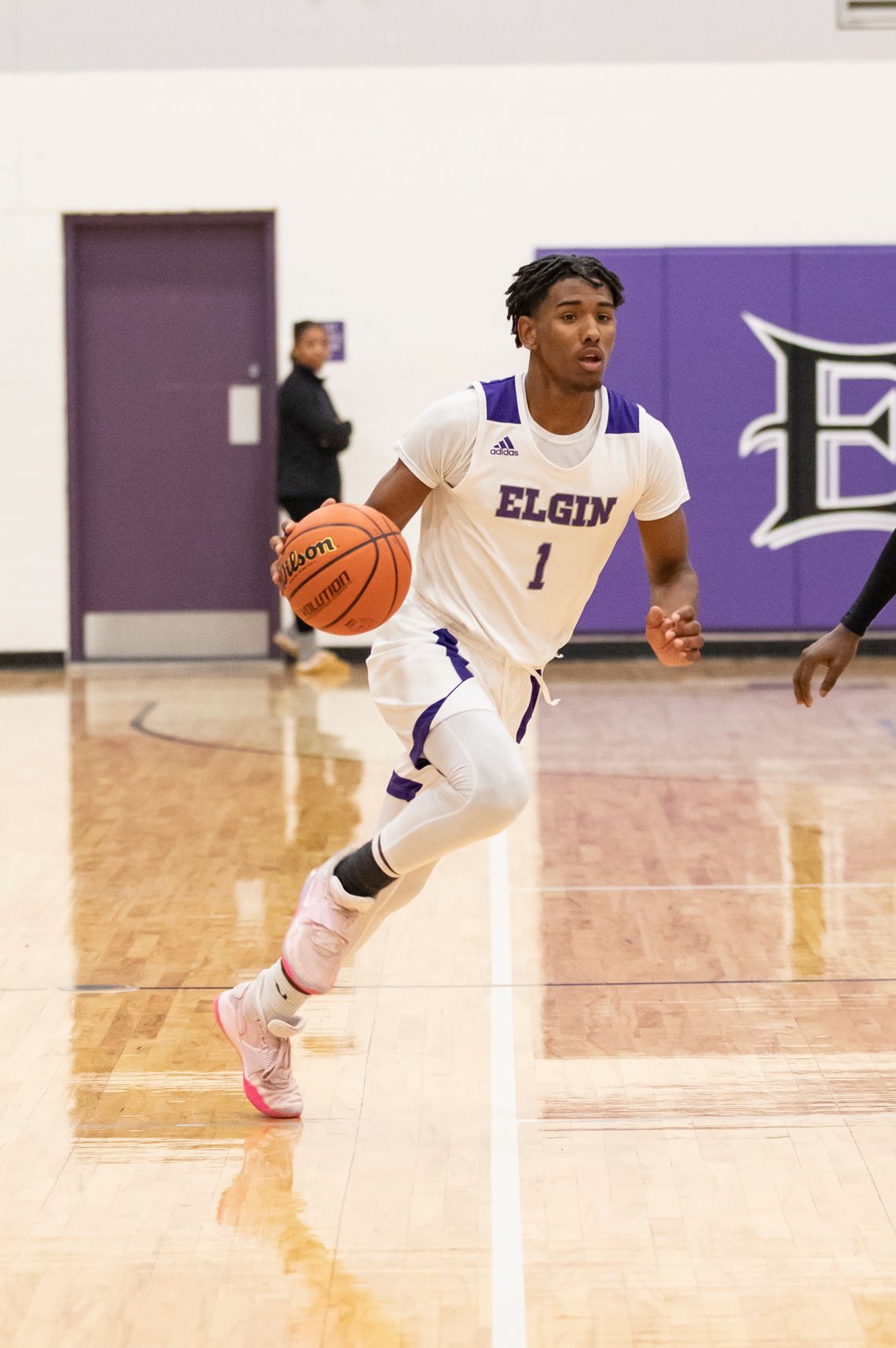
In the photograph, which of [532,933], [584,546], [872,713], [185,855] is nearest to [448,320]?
[872,713]

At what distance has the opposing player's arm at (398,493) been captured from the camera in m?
3.76

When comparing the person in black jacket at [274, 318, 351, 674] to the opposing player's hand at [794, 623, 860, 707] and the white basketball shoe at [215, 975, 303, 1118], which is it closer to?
the opposing player's hand at [794, 623, 860, 707]

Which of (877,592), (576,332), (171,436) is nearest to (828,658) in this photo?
(877,592)

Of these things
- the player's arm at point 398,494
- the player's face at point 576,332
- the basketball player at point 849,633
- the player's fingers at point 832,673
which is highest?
the player's face at point 576,332

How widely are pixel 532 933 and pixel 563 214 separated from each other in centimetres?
718

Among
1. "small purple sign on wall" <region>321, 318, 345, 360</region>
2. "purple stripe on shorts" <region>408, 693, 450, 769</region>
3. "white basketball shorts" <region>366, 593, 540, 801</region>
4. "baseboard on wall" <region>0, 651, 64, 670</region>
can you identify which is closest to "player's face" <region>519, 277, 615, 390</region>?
"white basketball shorts" <region>366, 593, 540, 801</region>

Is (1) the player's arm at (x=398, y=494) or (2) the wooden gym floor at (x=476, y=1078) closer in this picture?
(2) the wooden gym floor at (x=476, y=1078)

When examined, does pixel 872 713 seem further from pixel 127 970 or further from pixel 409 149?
pixel 127 970

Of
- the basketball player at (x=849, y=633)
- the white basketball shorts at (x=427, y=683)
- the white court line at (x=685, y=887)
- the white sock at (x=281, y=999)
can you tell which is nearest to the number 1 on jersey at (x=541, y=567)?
the white basketball shorts at (x=427, y=683)

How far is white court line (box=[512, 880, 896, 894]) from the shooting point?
5.51 m

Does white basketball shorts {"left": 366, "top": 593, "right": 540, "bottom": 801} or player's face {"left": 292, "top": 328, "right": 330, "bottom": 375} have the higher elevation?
player's face {"left": 292, "top": 328, "right": 330, "bottom": 375}

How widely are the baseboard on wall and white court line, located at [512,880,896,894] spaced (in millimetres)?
6630

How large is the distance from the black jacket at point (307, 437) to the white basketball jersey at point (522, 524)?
6.95 meters

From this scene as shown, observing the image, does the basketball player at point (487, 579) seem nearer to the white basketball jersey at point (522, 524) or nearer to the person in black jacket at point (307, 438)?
the white basketball jersey at point (522, 524)
